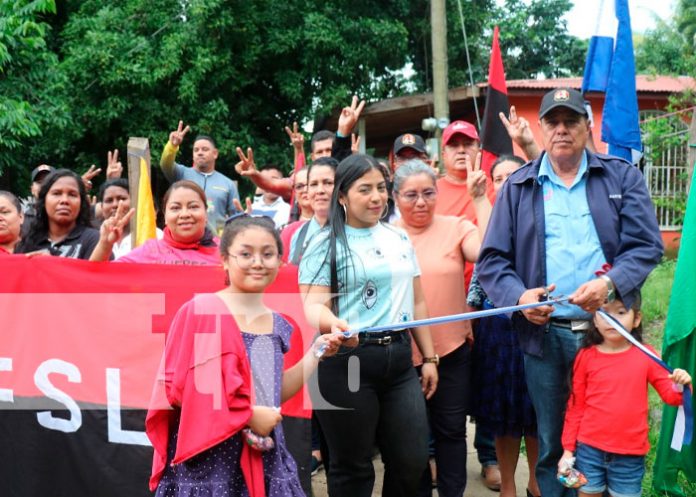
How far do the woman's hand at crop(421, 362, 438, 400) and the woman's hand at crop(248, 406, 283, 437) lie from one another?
1113 millimetres

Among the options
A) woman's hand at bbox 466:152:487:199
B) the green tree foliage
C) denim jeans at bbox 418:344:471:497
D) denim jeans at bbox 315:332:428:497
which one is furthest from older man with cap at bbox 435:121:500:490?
the green tree foliage

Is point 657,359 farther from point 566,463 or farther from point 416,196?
point 416,196

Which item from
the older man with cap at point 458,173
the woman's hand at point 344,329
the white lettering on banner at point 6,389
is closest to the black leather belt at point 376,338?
the woman's hand at point 344,329

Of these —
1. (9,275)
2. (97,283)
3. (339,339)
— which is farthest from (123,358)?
(339,339)

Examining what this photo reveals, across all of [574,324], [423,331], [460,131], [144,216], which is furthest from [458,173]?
[144,216]

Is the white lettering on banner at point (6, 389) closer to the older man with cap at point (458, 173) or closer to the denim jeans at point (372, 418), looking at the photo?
the denim jeans at point (372, 418)

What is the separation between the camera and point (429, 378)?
3881 mm

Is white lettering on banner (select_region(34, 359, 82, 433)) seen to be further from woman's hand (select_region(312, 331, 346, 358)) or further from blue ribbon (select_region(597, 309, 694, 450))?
blue ribbon (select_region(597, 309, 694, 450))

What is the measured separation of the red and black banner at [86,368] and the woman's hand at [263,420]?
1.14 m

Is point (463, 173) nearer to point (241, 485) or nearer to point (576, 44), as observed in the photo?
point (241, 485)

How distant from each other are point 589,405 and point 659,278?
7433mm

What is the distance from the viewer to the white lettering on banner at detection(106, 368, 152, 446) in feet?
13.6

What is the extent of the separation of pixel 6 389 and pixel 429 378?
230cm

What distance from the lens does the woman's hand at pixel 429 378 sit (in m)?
3.88
